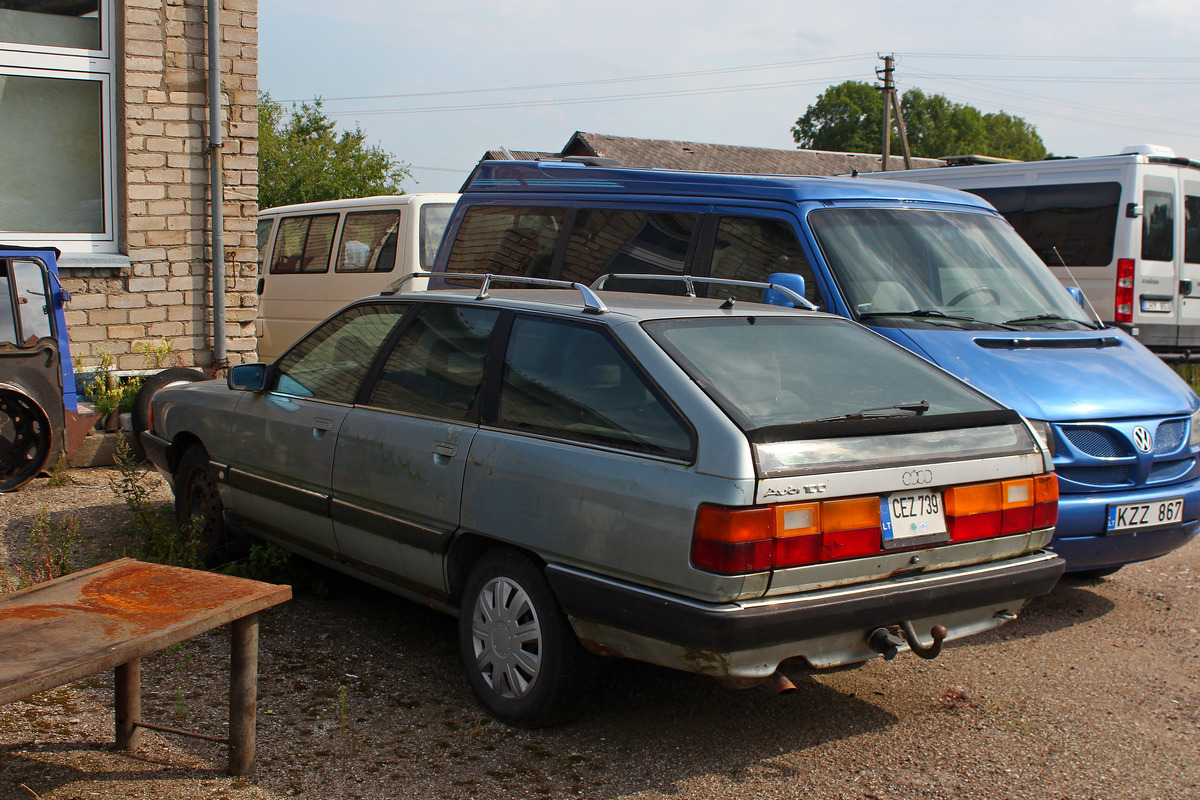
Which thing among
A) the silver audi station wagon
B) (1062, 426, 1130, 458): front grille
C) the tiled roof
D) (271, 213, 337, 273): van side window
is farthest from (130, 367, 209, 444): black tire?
the tiled roof

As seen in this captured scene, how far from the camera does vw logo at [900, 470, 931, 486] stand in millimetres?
3525

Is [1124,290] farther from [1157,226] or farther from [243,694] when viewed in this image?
[243,694]

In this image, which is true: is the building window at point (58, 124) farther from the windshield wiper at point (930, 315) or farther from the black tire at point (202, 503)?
the windshield wiper at point (930, 315)

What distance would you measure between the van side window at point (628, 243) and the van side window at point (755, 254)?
→ 0.76ft

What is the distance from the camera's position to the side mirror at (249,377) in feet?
17.1

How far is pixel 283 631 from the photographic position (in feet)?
15.9

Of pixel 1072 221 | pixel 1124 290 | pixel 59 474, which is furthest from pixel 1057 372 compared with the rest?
pixel 1072 221

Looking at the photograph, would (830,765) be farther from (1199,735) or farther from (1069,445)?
(1069,445)

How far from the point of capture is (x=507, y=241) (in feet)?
24.4

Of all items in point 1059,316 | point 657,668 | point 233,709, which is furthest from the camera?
point 1059,316

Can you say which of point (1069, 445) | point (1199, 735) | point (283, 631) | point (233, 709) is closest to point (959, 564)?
point (1199, 735)

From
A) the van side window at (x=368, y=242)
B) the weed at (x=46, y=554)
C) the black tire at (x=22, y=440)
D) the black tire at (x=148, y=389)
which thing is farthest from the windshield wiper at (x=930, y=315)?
the van side window at (x=368, y=242)

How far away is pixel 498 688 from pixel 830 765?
3.80ft

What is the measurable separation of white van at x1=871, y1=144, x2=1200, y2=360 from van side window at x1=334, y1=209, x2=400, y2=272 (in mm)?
6859
